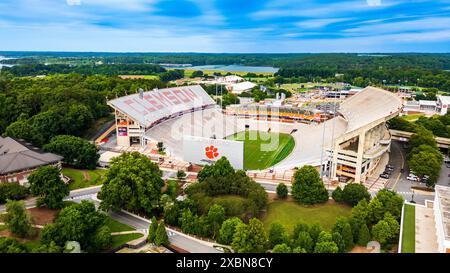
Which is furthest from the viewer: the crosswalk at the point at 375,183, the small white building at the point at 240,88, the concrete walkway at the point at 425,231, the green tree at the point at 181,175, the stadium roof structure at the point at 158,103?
the small white building at the point at 240,88

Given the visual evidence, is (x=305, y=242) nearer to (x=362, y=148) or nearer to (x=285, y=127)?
(x=362, y=148)

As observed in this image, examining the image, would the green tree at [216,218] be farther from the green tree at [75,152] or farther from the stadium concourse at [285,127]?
the green tree at [75,152]

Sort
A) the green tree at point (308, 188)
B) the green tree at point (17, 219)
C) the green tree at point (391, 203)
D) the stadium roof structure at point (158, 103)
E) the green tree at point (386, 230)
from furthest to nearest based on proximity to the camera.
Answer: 1. the stadium roof structure at point (158, 103)
2. the green tree at point (308, 188)
3. the green tree at point (391, 203)
4. the green tree at point (386, 230)
5. the green tree at point (17, 219)

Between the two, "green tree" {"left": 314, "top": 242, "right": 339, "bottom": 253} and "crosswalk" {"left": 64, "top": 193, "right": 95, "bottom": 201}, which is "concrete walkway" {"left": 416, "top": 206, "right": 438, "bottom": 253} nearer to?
"green tree" {"left": 314, "top": 242, "right": 339, "bottom": 253}

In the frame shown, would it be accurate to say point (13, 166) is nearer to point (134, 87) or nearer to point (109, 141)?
point (109, 141)

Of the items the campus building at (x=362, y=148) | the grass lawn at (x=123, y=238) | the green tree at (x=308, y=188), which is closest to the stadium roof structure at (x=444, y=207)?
the green tree at (x=308, y=188)

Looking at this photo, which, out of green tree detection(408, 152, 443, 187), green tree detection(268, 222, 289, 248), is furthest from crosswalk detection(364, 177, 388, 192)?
green tree detection(268, 222, 289, 248)

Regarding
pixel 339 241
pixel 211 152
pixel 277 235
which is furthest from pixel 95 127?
pixel 339 241
